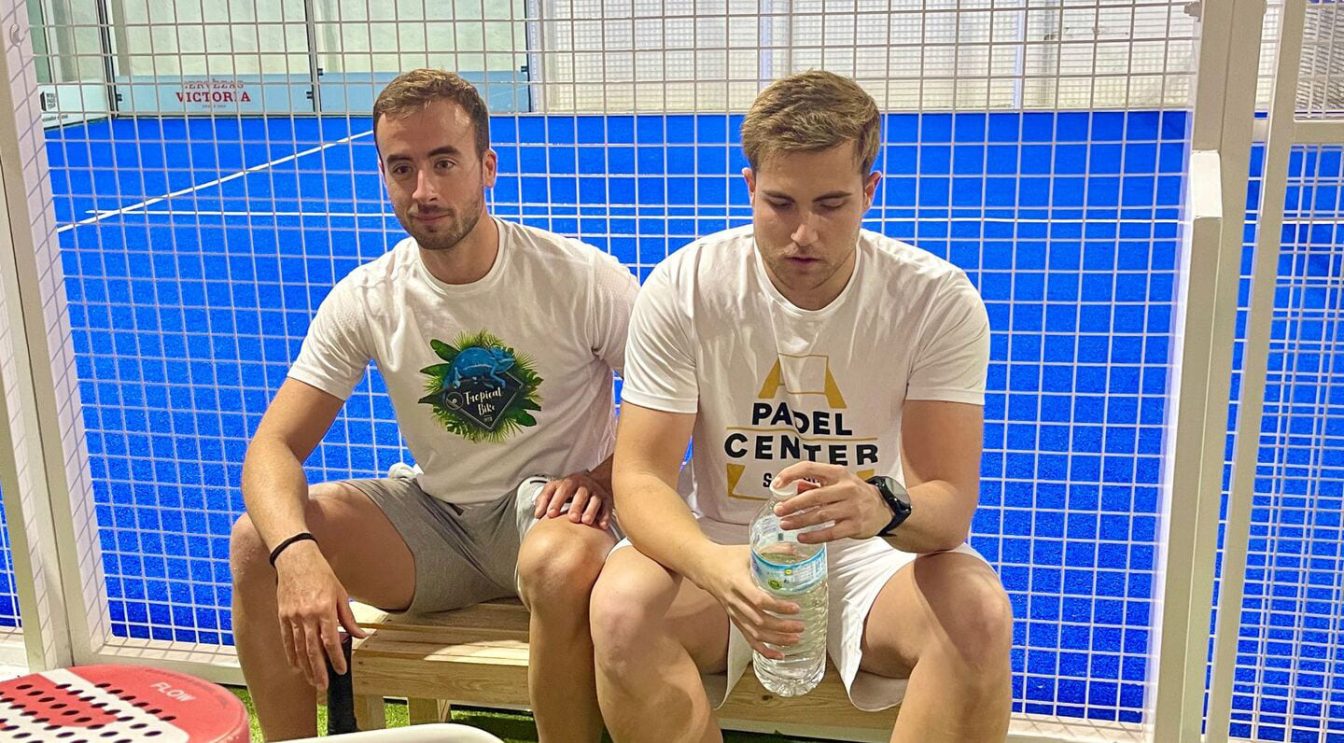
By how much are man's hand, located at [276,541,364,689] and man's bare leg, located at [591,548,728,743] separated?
0.43 metres

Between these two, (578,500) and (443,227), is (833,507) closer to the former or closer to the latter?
(578,500)

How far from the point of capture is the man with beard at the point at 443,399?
2.25m

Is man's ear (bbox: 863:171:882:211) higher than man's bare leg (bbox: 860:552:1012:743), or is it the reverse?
man's ear (bbox: 863:171:882:211)

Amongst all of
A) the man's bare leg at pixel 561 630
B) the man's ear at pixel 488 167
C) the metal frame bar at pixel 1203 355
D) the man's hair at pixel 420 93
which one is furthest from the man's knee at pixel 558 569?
the metal frame bar at pixel 1203 355

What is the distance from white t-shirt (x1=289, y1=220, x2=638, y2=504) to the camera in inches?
92.8

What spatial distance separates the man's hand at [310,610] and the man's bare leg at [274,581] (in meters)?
0.15

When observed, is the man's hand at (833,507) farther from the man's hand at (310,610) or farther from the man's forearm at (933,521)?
the man's hand at (310,610)

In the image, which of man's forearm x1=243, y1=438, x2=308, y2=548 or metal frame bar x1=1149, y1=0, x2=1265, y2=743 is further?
man's forearm x1=243, y1=438, x2=308, y2=548

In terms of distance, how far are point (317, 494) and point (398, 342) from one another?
1.06 feet

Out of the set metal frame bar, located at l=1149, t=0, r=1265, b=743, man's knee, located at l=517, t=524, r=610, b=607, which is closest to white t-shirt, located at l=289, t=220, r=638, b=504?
man's knee, located at l=517, t=524, r=610, b=607

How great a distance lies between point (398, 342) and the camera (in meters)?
2.36

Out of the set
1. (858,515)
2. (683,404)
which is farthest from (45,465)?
(858,515)

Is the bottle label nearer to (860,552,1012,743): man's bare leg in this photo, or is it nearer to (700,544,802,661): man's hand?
(700,544,802,661): man's hand

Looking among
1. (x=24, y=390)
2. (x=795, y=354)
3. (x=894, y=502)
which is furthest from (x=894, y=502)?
(x=24, y=390)
